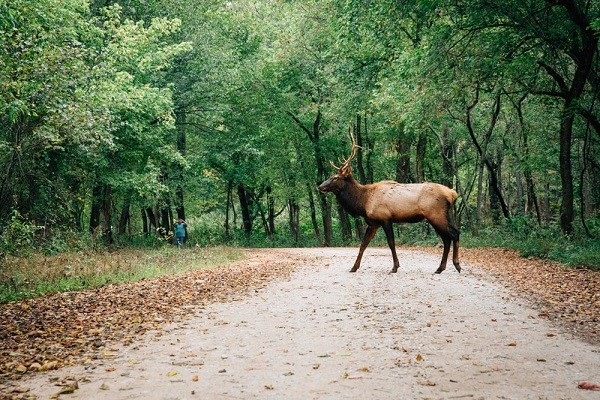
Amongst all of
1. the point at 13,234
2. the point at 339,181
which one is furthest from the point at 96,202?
the point at 339,181

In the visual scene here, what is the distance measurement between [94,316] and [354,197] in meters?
7.47

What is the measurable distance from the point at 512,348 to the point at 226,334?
3332 millimetres

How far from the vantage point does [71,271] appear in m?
12.0

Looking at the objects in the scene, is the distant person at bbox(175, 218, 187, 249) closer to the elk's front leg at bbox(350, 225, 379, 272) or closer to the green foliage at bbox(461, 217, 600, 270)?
the elk's front leg at bbox(350, 225, 379, 272)

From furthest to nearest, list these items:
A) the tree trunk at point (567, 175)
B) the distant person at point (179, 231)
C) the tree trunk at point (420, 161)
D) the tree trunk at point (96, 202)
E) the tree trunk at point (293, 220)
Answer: the tree trunk at point (293, 220) → the tree trunk at point (420, 161) → the tree trunk at point (96, 202) → the distant person at point (179, 231) → the tree trunk at point (567, 175)

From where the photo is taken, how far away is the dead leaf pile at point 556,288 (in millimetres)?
6750

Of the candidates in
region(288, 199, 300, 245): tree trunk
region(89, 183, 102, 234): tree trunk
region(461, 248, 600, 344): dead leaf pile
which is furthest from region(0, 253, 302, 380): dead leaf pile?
region(288, 199, 300, 245): tree trunk

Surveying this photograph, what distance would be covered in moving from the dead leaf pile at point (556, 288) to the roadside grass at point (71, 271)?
836 centimetres

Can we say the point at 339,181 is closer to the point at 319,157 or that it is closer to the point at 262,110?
the point at 319,157

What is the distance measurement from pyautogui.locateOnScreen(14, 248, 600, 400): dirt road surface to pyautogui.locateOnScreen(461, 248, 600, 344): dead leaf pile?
0.35m

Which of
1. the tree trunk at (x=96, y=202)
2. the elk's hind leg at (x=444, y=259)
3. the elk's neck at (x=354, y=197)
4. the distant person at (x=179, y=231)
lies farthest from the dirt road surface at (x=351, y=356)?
the tree trunk at (x=96, y=202)

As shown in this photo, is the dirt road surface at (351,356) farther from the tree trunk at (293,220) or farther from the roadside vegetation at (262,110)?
the tree trunk at (293,220)

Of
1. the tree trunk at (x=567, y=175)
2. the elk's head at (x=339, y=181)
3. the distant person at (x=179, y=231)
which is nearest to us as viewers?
the elk's head at (x=339, y=181)

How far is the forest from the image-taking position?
1333 centimetres
